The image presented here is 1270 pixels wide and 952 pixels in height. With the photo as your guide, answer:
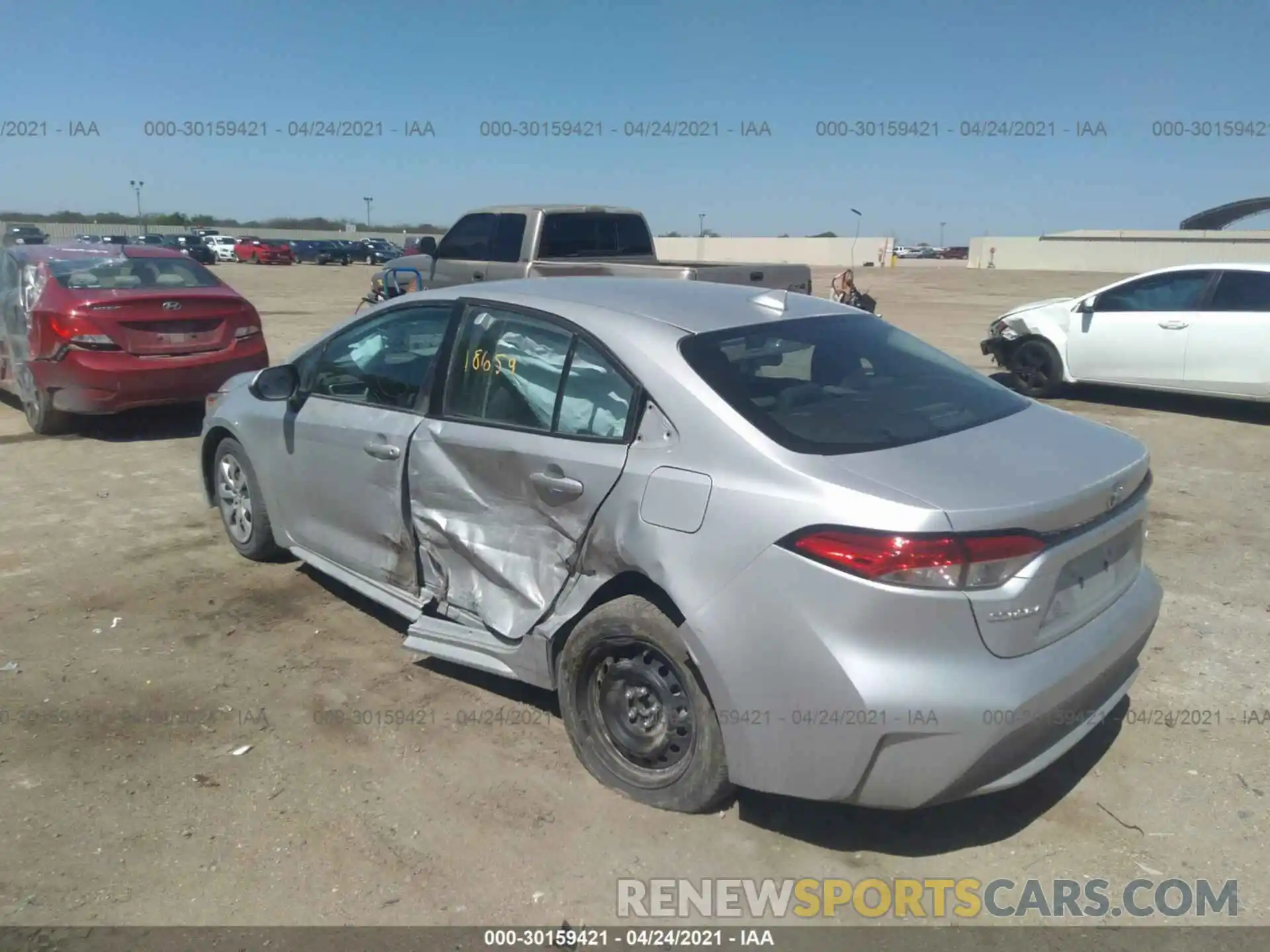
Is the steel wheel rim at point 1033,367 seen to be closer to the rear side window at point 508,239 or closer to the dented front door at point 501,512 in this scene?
the rear side window at point 508,239

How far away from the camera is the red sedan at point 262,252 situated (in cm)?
5347

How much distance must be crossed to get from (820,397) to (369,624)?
2.60m

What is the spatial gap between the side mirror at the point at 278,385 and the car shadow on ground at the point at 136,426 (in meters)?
4.46

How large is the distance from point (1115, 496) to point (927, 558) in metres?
0.86

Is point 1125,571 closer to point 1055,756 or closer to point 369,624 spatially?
point 1055,756

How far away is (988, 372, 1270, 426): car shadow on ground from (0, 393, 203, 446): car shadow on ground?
7834 millimetres

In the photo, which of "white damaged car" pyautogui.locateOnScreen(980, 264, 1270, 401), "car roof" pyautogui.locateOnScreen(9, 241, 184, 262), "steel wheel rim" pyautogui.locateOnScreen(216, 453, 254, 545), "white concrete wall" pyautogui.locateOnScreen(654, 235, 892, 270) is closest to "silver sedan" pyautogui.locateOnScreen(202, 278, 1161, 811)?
"steel wheel rim" pyautogui.locateOnScreen(216, 453, 254, 545)

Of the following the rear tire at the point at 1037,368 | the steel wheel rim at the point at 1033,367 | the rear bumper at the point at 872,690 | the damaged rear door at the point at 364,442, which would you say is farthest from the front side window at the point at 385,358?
the steel wheel rim at the point at 1033,367

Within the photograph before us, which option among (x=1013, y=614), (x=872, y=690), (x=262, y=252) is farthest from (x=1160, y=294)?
(x=262, y=252)

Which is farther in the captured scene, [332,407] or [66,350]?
[66,350]

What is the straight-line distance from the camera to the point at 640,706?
3367 millimetres

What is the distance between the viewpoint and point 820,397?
11.1 ft

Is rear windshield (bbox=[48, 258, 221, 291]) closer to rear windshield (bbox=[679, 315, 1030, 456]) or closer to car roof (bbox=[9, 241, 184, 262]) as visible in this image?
car roof (bbox=[9, 241, 184, 262])

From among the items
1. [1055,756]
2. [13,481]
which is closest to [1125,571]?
[1055,756]
